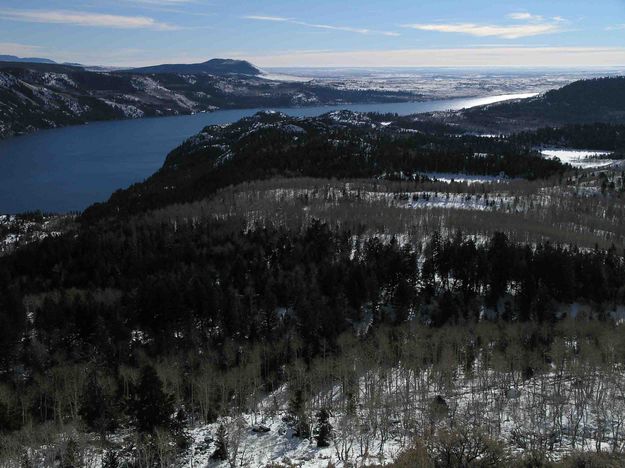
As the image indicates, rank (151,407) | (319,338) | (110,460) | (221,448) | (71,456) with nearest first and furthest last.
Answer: (71,456), (110,460), (221,448), (151,407), (319,338)

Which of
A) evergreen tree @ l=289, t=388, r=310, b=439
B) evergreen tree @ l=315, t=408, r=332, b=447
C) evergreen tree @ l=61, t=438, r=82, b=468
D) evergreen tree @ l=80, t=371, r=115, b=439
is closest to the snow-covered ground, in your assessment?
evergreen tree @ l=289, t=388, r=310, b=439

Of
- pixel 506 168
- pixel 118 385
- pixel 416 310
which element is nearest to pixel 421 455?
pixel 118 385

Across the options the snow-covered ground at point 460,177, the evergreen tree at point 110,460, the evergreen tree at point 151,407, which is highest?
the snow-covered ground at point 460,177

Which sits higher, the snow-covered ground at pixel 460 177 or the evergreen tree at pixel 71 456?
the snow-covered ground at pixel 460 177

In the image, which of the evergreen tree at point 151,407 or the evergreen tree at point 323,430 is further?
the evergreen tree at point 151,407

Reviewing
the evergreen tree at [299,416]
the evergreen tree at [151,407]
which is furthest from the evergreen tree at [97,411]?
the evergreen tree at [299,416]

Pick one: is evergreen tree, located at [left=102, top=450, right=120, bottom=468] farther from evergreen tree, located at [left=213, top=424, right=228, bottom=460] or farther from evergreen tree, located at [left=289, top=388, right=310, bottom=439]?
evergreen tree, located at [left=289, top=388, right=310, bottom=439]

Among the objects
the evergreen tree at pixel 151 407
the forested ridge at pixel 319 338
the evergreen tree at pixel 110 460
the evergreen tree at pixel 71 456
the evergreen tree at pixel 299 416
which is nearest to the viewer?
the evergreen tree at pixel 71 456

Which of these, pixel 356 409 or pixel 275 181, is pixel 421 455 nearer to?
pixel 356 409

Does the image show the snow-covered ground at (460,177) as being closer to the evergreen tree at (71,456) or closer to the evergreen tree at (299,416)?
the evergreen tree at (299,416)

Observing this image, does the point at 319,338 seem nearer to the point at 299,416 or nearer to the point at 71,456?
the point at 299,416

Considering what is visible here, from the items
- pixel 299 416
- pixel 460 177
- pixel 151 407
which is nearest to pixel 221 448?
pixel 151 407
